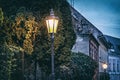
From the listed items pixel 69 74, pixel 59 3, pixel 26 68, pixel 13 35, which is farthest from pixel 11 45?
pixel 69 74

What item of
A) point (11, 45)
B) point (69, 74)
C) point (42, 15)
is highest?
point (42, 15)

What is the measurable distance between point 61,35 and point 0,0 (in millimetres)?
2897

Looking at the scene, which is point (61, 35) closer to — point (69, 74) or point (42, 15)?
point (42, 15)

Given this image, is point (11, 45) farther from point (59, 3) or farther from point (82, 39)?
point (82, 39)

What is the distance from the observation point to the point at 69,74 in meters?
25.0

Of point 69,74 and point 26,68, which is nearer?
point 26,68

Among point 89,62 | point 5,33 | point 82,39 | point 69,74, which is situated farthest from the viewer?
point 82,39

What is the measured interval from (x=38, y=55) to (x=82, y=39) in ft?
85.3

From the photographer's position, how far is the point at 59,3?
57.6ft

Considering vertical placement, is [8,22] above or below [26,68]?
above

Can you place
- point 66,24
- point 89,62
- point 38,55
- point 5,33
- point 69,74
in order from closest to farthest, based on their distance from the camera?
point 5,33 → point 38,55 → point 66,24 → point 69,74 → point 89,62

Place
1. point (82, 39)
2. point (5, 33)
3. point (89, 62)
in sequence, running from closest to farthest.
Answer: point (5, 33)
point (89, 62)
point (82, 39)

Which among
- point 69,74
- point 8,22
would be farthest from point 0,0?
point 69,74

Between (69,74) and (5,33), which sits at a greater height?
(5,33)
